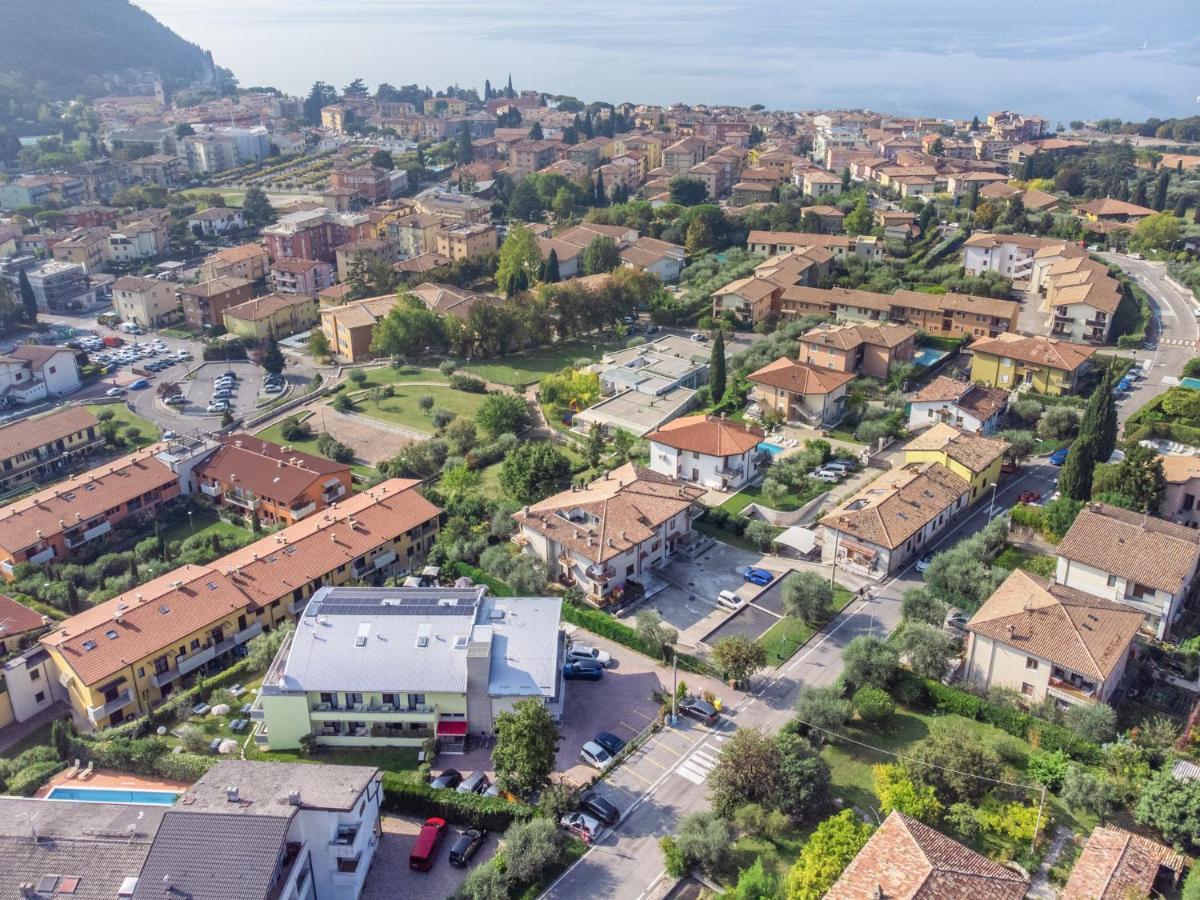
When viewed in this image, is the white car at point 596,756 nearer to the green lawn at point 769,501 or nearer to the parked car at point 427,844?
the parked car at point 427,844

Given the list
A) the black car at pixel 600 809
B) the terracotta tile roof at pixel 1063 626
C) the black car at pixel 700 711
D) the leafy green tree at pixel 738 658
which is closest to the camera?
the black car at pixel 600 809

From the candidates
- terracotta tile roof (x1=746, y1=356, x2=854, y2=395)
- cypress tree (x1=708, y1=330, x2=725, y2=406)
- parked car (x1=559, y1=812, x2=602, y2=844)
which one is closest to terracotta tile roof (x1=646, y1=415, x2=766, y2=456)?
terracotta tile roof (x1=746, y1=356, x2=854, y2=395)

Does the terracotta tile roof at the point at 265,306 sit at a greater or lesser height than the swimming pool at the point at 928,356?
lesser

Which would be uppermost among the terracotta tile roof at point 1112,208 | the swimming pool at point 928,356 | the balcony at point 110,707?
the terracotta tile roof at point 1112,208

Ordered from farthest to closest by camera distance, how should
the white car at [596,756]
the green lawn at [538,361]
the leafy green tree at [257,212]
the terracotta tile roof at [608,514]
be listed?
the leafy green tree at [257,212]
the green lawn at [538,361]
the terracotta tile roof at [608,514]
the white car at [596,756]

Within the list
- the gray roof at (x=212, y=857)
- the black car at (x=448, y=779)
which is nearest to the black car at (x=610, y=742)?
the black car at (x=448, y=779)
